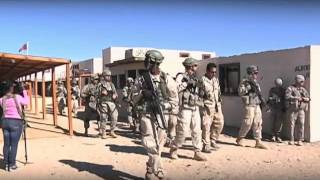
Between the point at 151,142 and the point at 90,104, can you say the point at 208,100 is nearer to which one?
the point at 151,142

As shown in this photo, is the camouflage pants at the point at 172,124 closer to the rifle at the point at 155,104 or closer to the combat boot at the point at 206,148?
the combat boot at the point at 206,148

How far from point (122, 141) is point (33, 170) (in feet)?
12.6

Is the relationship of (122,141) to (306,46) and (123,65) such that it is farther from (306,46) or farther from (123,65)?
(123,65)

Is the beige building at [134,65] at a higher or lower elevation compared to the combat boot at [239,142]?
higher

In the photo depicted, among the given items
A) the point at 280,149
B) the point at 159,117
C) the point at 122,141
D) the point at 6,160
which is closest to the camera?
the point at 159,117

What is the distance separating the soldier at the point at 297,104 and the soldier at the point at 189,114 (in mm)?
3400

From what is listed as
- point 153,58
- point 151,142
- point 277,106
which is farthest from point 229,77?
point 151,142

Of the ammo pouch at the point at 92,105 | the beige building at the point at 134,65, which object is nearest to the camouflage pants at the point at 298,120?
the ammo pouch at the point at 92,105

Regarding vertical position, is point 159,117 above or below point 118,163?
above

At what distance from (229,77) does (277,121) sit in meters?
3.75

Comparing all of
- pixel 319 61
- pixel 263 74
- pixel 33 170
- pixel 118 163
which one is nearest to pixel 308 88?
pixel 319 61

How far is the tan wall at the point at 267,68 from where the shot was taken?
12368 millimetres

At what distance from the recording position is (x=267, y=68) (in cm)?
1357

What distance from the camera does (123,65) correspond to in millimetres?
21062
